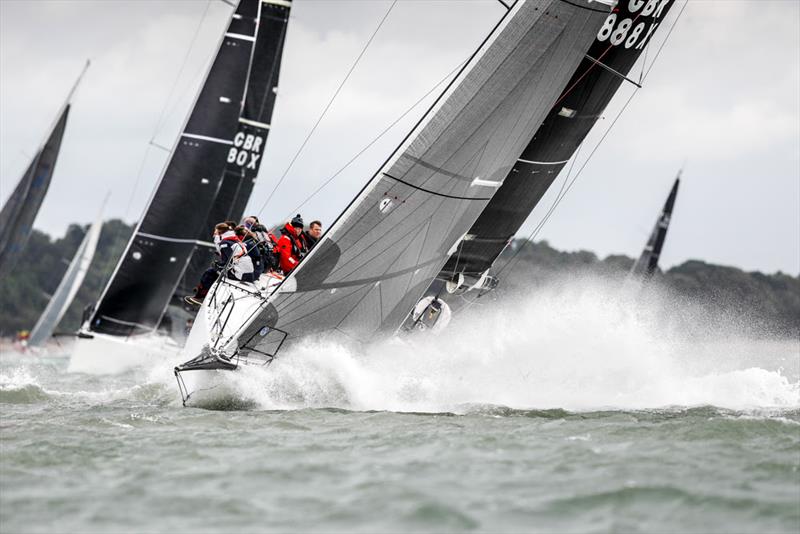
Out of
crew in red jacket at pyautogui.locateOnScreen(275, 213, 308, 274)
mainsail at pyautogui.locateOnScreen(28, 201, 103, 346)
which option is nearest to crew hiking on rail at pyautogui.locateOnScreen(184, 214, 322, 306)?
crew in red jacket at pyautogui.locateOnScreen(275, 213, 308, 274)

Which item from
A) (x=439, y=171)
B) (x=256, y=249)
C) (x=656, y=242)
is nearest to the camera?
(x=439, y=171)

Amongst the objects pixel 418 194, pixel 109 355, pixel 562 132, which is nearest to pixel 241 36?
pixel 109 355

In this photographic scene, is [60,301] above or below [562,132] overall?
below

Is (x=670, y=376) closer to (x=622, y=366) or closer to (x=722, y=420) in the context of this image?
(x=622, y=366)

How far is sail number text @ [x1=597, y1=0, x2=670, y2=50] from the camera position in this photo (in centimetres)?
1007

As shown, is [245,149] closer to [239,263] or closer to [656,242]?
[239,263]

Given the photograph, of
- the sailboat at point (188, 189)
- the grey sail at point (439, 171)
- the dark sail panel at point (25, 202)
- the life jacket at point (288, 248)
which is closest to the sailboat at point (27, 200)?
the dark sail panel at point (25, 202)

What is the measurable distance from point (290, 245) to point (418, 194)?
6.30 ft

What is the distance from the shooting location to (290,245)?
416 inches

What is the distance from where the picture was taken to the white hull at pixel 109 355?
18.3 meters

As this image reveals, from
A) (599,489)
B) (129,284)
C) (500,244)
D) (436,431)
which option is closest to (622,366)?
(500,244)

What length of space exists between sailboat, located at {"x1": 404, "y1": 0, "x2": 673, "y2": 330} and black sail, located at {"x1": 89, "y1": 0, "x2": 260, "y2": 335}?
7978mm

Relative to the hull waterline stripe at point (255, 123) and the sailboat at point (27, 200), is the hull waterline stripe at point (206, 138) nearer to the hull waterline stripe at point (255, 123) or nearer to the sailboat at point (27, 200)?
the hull waterline stripe at point (255, 123)

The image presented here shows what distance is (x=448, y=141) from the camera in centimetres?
894
